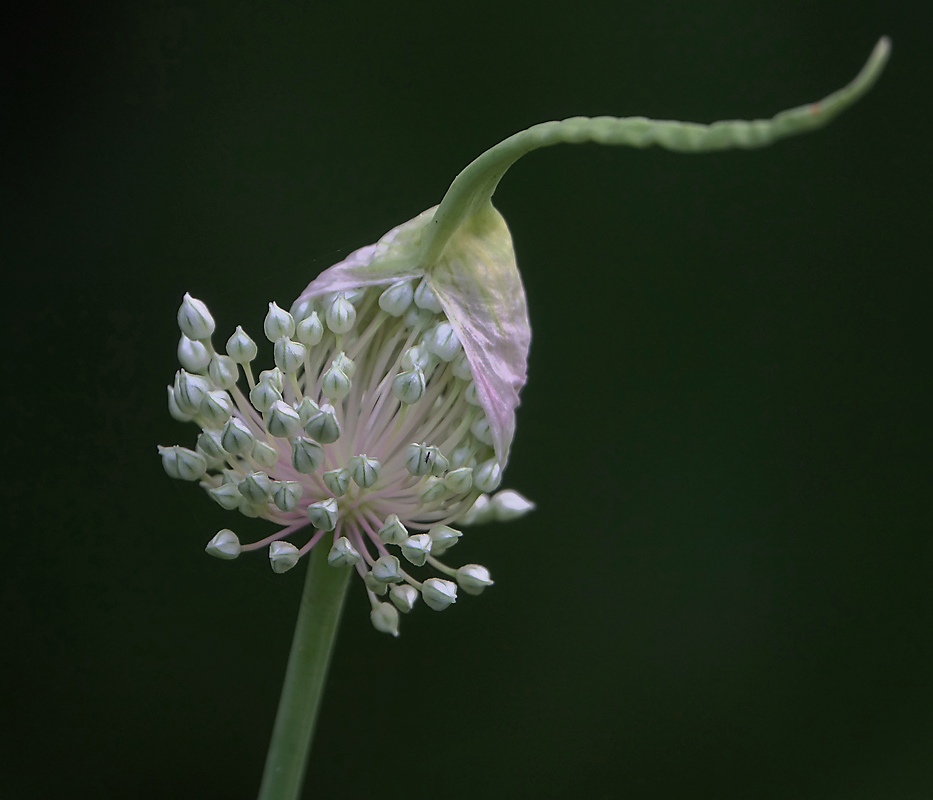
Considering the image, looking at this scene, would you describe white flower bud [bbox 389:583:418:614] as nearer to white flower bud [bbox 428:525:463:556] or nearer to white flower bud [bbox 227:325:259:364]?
white flower bud [bbox 428:525:463:556]

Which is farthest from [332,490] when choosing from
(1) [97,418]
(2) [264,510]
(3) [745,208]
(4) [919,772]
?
(4) [919,772]

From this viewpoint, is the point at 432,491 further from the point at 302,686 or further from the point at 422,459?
the point at 302,686

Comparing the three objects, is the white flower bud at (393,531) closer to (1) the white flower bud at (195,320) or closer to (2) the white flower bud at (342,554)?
(2) the white flower bud at (342,554)

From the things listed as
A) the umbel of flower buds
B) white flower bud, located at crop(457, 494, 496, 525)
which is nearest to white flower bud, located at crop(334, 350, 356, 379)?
the umbel of flower buds

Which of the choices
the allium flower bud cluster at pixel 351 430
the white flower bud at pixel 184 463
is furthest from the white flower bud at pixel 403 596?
the white flower bud at pixel 184 463

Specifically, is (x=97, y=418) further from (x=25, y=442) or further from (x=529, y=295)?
(x=529, y=295)

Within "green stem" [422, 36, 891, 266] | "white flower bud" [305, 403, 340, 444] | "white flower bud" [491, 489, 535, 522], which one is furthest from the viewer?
"white flower bud" [491, 489, 535, 522]
